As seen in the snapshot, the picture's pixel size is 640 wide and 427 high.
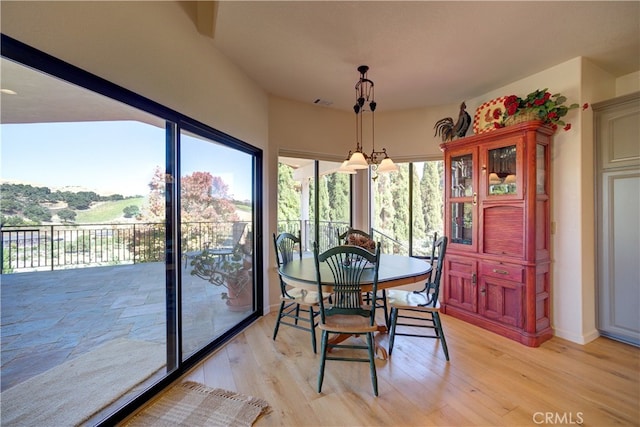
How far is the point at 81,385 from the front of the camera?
201cm

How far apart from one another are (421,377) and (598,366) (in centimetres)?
153

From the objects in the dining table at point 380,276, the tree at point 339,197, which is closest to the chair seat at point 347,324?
the dining table at point 380,276

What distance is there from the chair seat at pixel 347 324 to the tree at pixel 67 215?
2071 mm

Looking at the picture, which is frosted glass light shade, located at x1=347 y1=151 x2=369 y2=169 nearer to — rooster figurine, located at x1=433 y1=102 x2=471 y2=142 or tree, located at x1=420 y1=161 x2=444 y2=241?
rooster figurine, located at x1=433 y1=102 x2=471 y2=142

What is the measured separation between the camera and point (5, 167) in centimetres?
154

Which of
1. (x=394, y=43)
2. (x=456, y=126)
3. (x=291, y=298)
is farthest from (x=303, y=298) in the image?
(x=456, y=126)

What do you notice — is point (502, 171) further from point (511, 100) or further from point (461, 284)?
point (461, 284)

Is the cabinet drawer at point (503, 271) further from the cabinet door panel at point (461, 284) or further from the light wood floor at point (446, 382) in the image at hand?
the light wood floor at point (446, 382)

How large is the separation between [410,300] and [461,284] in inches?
43.2

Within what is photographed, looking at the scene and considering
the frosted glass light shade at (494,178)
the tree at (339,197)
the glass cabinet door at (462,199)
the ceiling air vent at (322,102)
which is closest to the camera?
the frosted glass light shade at (494,178)

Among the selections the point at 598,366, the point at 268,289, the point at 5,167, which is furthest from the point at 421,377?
the point at 5,167

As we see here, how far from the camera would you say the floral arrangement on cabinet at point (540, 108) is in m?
2.62

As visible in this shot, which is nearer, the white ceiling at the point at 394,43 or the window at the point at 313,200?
the white ceiling at the point at 394,43

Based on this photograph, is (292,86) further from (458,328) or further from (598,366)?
(598,366)
